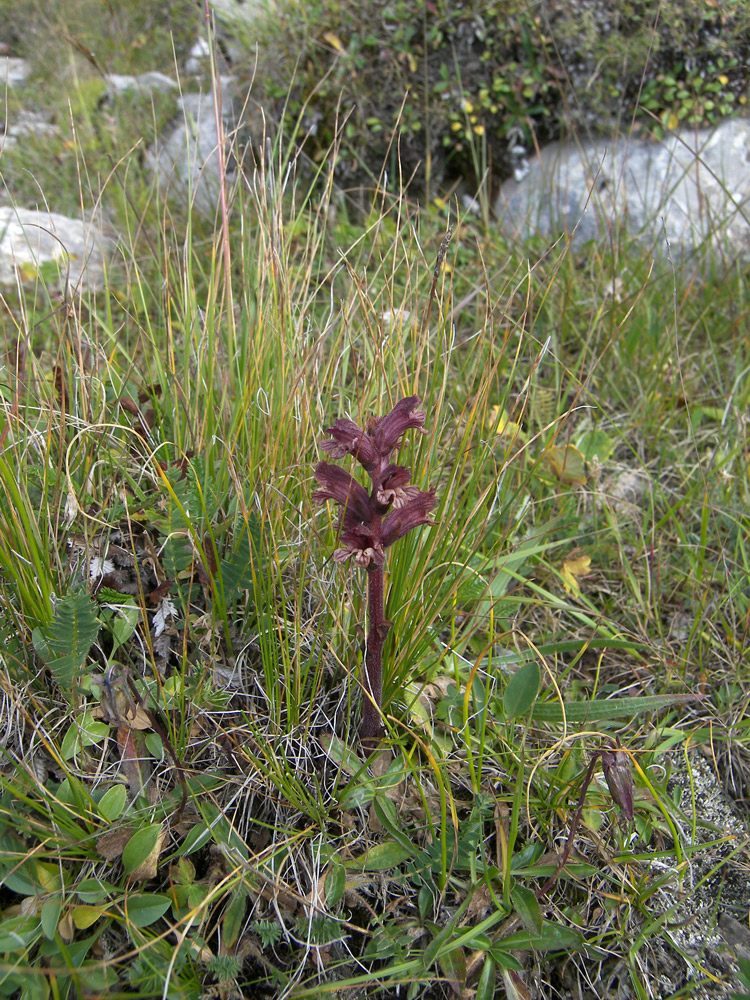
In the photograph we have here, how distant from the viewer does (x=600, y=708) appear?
148 centimetres

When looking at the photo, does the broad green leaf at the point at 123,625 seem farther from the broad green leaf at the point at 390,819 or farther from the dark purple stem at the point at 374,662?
the broad green leaf at the point at 390,819

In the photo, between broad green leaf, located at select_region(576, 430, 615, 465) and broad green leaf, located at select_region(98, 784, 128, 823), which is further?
broad green leaf, located at select_region(576, 430, 615, 465)

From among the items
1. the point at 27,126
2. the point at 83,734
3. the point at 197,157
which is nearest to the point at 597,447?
the point at 83,734

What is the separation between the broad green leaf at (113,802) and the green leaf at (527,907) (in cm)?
76

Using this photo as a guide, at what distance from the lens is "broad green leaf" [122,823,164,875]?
47.9 inches

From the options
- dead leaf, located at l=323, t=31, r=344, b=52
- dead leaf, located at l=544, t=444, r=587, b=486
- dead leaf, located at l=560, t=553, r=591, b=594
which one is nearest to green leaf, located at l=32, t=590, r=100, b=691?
dead leaf, located at l=560, t=553, r=591, b=594

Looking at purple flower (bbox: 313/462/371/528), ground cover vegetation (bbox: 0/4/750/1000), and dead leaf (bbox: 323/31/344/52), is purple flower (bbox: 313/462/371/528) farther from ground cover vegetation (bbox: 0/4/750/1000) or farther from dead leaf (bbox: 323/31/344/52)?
dead leaf (bbox: 323/31/344/52)

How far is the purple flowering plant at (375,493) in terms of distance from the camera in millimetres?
1121

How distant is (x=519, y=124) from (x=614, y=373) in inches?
Result: 73.2

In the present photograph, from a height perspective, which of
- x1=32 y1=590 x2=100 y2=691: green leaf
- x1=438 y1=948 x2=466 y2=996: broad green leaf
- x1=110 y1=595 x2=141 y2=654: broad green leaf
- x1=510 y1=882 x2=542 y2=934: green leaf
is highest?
x1=32 y1=590 x2=100 y2=691: green leaf

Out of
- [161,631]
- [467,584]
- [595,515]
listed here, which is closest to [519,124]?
[595,515]

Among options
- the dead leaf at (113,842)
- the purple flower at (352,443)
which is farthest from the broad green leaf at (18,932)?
the purple flower at (352,443)

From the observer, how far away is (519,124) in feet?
11.8

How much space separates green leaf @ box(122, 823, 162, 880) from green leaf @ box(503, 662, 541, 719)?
73cm
